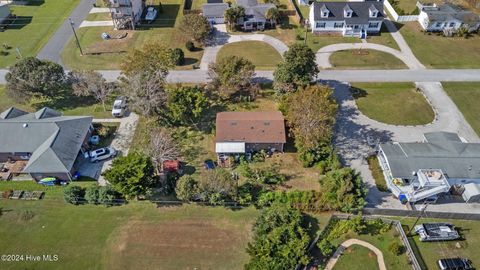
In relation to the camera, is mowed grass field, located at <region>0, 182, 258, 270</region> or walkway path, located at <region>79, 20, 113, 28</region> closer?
mowed grass field, located at <region>0, 182, 258, 270</region>

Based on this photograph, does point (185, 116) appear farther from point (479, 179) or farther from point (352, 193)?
point (479, 179)

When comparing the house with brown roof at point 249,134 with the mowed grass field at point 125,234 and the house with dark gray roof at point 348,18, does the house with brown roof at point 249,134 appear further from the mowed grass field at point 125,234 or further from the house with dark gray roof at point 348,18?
the house with dark gray roof at point 348,18

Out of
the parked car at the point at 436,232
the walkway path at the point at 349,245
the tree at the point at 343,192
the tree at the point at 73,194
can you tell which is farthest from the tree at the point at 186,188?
the parked car at the point at 436,232

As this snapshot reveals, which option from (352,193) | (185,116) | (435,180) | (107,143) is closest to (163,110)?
(185,116)

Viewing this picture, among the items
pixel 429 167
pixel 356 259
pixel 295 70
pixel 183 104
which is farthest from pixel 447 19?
pixel 356 259

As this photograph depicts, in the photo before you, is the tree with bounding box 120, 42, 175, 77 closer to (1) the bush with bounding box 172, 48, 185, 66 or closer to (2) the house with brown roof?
(1) the bush with bounding box 172, 48, 185, 66

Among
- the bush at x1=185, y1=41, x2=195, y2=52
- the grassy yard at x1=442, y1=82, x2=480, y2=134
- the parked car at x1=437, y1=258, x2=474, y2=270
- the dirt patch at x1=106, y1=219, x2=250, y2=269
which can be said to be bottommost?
the parked car at x1=437, y1=258, x2=474, y2=270

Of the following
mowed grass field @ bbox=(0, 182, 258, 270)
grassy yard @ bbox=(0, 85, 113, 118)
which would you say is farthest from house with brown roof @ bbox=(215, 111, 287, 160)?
grassy yard @ bbox=(0, 85, 113, 118)

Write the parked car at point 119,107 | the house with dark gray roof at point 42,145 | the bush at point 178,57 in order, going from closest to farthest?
the house with dark gray roof at point 42,145 → the parked car at point 119,107 → the bush at point 178,57
